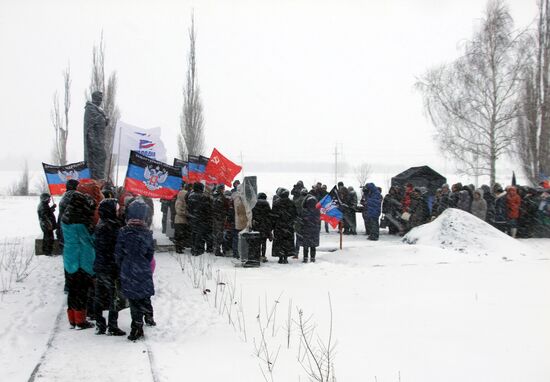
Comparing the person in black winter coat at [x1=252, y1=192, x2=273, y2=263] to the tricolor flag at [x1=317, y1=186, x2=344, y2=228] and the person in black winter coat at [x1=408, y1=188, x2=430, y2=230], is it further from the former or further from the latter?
the person in black winter coat at [x1=408, y1=188, x2=430, y2=230]

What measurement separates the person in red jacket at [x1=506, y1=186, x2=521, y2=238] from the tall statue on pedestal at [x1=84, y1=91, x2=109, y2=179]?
12.8 meters

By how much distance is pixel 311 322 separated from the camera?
7223 mm

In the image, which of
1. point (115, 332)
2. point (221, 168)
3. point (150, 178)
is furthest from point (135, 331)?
point (221, 168)

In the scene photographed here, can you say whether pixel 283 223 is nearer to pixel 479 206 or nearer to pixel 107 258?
pixel 107 258

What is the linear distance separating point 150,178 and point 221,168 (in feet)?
9.31

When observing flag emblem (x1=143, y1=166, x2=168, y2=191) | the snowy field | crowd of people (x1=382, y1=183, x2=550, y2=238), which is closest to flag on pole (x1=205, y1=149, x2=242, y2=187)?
the snowy field

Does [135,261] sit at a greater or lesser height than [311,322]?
greater

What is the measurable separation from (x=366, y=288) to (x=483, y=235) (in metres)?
5.97

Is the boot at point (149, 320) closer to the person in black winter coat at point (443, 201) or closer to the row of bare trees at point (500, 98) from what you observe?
the person in black winter coat at point (443, 201)

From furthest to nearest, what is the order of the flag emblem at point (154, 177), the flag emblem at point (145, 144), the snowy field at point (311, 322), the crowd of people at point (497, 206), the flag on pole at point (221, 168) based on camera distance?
the crowd of people at point (497, 206) → the flag emblem at point (145, 144) → the flag on pole at point (221, 168) → the flag emblem at point (154, 177) → the snowy field at point (311, 322)

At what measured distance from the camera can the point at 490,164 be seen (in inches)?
1060

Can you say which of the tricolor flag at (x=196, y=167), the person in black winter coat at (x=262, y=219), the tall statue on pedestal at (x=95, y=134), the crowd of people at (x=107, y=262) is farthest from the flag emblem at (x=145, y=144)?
the crowd of people at (x=107, y=262)

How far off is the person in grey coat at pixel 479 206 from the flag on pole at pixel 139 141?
1026cm

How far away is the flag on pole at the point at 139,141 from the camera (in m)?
13.2
